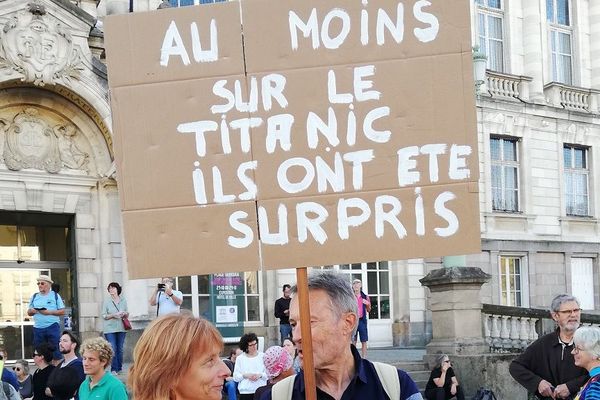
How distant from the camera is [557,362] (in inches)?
271

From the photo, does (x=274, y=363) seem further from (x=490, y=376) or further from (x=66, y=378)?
(x=490, y=376)

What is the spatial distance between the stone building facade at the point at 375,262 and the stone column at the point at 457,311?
448cm

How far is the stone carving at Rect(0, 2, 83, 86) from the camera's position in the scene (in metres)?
15.4

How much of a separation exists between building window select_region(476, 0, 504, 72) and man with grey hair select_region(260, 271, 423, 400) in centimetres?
2258

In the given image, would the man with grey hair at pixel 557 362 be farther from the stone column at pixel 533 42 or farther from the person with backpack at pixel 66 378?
the stone column at pixel 533 42

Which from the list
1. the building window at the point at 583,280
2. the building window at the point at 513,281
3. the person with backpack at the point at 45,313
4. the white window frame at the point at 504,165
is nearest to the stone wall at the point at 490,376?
the person with backpack at the point at 45,313

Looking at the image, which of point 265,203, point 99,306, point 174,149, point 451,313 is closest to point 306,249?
point 265,203

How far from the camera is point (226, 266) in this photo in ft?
12.4

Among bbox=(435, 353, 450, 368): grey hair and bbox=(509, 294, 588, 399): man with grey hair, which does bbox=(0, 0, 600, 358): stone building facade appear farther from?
bbox=(509, 294, 588, 399): man with grey hair

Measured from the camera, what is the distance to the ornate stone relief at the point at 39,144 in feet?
53.6

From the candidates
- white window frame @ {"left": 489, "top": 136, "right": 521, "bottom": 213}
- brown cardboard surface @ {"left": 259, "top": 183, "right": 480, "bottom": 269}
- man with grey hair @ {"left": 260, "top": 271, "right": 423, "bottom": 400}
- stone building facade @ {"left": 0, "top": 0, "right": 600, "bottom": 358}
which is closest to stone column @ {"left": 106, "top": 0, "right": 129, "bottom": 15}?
stone building facade @ {"left": 0, "top": 0, "right": 600, "bottom": 358}

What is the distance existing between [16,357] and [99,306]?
1739mm

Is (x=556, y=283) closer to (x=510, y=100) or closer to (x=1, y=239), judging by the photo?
(x=510, y=100)

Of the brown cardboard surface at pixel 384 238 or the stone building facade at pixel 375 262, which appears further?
the stone building facade at pixel 375 262
